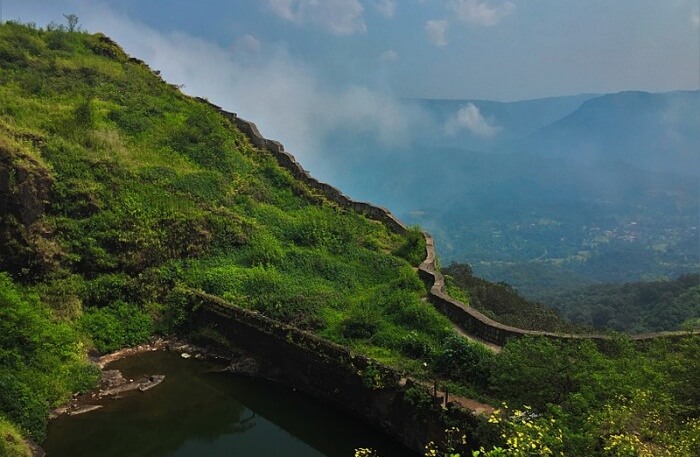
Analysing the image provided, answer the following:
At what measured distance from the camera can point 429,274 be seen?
870 inches

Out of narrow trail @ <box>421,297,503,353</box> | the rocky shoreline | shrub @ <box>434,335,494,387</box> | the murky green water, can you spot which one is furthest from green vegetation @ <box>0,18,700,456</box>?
the murky green water

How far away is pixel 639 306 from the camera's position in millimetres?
60875

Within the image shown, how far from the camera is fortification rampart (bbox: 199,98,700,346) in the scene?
16.9m

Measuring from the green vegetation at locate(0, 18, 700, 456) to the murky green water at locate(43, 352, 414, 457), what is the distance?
54.3 inches

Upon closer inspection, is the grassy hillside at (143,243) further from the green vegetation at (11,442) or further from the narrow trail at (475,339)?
the narrow trail at (475,339)

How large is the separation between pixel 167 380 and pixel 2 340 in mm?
4934

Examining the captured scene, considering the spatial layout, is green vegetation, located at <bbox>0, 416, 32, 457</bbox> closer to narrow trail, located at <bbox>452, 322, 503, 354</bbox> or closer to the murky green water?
the murky green water

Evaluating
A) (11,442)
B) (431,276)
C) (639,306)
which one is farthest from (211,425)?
(639,306)

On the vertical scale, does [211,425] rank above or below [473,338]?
below

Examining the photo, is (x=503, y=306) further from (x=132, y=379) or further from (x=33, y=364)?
(x=33, y=364)

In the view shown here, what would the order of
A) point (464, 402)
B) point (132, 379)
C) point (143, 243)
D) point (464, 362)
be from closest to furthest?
point (464, 402) → point (464, 362) → point (132, 379) → point (143, 243)

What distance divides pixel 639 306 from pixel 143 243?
57349mm

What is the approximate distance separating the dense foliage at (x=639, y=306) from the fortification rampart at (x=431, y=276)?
30.3m

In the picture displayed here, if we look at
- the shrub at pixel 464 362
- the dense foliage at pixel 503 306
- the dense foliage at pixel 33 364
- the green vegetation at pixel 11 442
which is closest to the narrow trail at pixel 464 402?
the shrub at pixel 464 362
